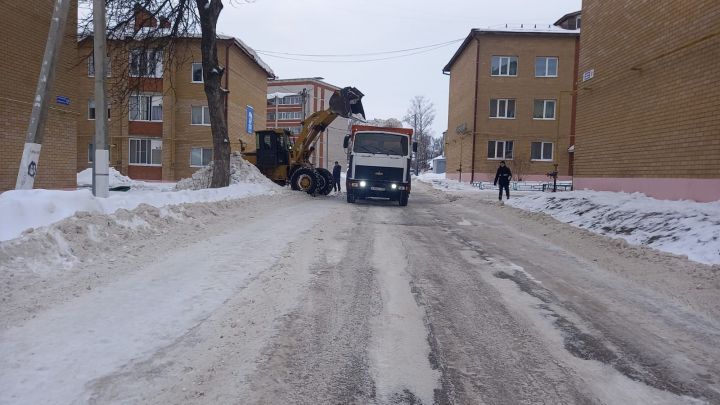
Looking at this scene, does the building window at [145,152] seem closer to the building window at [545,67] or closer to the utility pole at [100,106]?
the utility pole at [100,106]

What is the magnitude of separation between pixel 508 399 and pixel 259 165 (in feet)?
69.3

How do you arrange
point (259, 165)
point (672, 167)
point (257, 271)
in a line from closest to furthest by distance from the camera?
point (257, 271) → point (672, 167) → point (259, 165)

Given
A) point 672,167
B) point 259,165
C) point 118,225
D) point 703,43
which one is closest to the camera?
point 118,225

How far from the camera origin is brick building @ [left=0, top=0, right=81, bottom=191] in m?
13.4

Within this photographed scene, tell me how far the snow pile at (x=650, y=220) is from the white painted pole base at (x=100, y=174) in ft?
33.9

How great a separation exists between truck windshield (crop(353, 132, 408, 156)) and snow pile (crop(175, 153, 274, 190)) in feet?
16.9

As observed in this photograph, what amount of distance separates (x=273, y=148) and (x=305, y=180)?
Answer: 2.55m

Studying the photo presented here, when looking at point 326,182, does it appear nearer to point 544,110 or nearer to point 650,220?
point 650,220

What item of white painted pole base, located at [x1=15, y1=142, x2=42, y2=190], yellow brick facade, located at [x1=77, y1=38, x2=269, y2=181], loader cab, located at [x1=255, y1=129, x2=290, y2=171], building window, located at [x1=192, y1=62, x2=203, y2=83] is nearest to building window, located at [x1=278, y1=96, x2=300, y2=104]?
yellow brick facade, located at [x1=77, y1=38, x2=269, y2=181]

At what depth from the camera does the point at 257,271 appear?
6.26 meters

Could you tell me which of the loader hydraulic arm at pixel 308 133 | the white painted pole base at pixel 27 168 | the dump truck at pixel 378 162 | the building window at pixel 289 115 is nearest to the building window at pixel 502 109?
the loader hydraulic arm at pixel 308 133

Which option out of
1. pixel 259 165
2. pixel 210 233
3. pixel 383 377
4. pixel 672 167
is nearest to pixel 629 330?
pixel 383 377

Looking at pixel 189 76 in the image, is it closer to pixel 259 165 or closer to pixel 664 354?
pixel 259 165

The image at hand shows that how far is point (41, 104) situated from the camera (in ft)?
28.8
